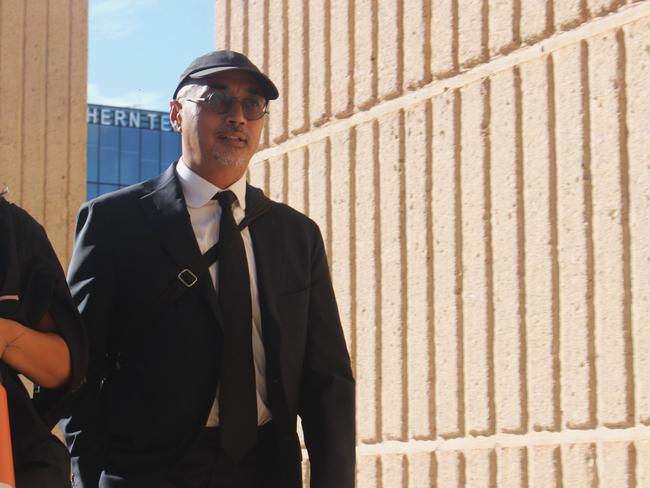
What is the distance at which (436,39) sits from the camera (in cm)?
502

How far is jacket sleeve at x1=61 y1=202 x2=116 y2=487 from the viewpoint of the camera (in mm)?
3619

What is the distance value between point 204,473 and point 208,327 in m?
0.38

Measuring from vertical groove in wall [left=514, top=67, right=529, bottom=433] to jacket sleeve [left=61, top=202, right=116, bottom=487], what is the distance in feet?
4.70

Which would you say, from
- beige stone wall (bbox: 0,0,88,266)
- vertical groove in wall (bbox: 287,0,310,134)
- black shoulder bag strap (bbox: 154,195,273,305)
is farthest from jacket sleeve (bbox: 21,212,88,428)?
beige stone wall (bbox: 0,0,88,266)

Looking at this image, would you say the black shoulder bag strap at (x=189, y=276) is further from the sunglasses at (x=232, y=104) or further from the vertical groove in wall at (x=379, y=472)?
the vertical groove in wall at (x=379, y=472)

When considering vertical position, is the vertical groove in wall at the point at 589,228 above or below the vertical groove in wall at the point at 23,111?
below

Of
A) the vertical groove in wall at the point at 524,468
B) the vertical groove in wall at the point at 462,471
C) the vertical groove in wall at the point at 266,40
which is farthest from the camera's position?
the vertical groove in wall at the point at 266,40

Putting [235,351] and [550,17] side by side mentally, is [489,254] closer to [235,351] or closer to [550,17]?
[550,17]

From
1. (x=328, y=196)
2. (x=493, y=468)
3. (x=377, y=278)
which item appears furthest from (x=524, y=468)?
(x=328, y=196)

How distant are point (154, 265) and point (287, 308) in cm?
38

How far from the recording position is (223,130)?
3803mm

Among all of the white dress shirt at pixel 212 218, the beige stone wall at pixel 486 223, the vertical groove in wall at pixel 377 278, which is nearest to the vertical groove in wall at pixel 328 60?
the beige stone wall at pixel 486 223

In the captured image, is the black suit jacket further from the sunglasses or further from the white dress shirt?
the sunglasses

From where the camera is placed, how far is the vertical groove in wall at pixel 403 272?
5043 millimetres
